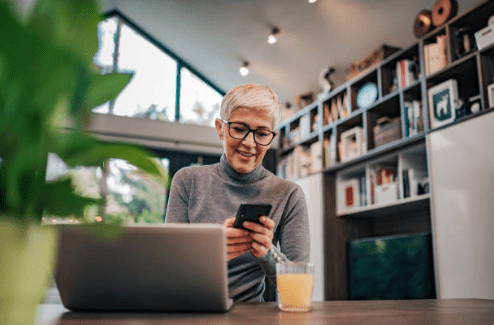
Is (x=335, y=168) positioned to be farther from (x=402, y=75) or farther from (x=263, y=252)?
(x=263, y=252)

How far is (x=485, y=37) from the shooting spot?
97.7 inches

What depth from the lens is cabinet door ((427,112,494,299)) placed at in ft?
7.70

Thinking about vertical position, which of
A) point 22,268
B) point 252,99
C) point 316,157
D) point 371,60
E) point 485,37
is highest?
point 371,60

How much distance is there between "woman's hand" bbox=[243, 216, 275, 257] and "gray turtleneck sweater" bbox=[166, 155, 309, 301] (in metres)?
0.31

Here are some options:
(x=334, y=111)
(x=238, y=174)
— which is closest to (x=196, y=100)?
(x=334, y=111)

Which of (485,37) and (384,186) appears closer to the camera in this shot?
(485,37)

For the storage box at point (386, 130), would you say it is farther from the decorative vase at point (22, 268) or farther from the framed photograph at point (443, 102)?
the decorative vase at point (22, 268)

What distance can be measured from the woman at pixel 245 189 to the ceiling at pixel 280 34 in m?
2.35

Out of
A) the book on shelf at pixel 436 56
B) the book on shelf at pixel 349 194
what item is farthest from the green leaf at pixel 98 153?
the book on shelf at pixel 349 194

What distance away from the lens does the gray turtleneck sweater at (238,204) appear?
1.34 meters

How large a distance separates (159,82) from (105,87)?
5283 millimetres

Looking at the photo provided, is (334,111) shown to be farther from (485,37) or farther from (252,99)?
(252,99)

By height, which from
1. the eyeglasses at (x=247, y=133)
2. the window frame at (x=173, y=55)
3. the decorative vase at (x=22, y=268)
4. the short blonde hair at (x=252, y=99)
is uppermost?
the window frame at (x=173, y=55)

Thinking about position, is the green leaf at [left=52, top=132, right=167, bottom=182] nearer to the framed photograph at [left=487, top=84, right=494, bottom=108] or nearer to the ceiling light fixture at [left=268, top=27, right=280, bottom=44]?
the framed photograph at [left=487, top=84, right=494, bottom=108]
